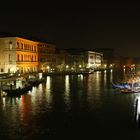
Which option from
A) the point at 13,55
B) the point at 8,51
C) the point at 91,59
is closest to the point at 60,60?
the point at 13,55

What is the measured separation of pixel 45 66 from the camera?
71.2 m

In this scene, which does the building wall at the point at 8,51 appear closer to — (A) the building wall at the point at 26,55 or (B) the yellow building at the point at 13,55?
(B) the yellow building at the point at 13,55

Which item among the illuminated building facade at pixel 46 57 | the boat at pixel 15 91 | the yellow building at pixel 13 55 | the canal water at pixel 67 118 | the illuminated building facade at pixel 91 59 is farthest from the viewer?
the illuminated building facade at pixel 91 59

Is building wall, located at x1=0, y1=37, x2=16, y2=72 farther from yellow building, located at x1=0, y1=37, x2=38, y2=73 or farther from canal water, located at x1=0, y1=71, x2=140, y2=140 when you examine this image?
canal water, located at x1=0, y1=71, x2=140, y2=140

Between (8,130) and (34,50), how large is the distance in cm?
4875

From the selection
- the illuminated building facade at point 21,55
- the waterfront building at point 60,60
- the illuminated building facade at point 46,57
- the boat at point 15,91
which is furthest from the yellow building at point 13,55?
the waterfront building at point 60,60

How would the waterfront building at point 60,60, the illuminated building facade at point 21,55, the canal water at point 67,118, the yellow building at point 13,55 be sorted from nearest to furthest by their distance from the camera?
the canal water at point 67,118 < the yellow building at point 13,55 < the illuminated building facade at point 21,55 < the waterfront building at point 60,60

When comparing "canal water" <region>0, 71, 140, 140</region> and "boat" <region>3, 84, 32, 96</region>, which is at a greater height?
"boat" <region>3, 84, 32, 96</region>

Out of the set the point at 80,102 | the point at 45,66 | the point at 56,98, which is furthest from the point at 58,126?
the point at 45,66

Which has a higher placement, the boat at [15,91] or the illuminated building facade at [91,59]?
the illuminated building facade at [91,59]

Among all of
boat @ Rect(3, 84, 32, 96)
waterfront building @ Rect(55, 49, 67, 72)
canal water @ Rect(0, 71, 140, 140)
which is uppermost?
waterfront building @ Rect(55, 49, 67, 72)

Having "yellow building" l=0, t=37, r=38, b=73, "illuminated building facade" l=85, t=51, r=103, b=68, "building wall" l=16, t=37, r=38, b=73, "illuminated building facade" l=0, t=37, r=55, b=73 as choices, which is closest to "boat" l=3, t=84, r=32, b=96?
"yellow building" l=0, t=37, r=38, b=73

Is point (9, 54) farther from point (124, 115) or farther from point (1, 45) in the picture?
point (124, 115)

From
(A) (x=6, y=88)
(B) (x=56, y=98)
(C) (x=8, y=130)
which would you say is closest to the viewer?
(C) (x=8, y=130)
